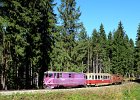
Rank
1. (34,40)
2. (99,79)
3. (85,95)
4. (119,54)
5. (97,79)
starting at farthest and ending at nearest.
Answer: (119,54) < (99,79) < (97,79) < (34,40) < (85,95)

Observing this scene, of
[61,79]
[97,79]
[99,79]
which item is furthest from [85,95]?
[99,79]

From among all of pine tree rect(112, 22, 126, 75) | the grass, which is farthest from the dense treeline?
pine tree rect(112, 22, 126, 75)

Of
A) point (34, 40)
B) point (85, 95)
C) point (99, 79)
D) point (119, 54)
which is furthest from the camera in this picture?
point (119, 54)

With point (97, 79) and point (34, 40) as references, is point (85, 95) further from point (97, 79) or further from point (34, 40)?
point (97, 79)

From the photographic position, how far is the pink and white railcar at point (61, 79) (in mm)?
42125

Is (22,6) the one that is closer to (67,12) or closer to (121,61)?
(67,12)

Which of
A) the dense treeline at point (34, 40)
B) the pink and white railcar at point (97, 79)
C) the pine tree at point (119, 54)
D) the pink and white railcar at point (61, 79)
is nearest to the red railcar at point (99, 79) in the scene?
the pink and white railcar at point (97, 79)

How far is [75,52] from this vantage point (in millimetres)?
60312

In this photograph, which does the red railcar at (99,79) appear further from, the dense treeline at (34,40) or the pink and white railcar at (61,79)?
the pink and white railcar at (61,79)

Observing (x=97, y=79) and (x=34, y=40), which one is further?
(x=97, y=79)

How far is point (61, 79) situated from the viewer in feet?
143

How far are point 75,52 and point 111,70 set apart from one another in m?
41.1

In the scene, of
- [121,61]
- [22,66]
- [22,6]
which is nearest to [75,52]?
[22,66]

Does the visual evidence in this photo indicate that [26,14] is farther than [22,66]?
No
